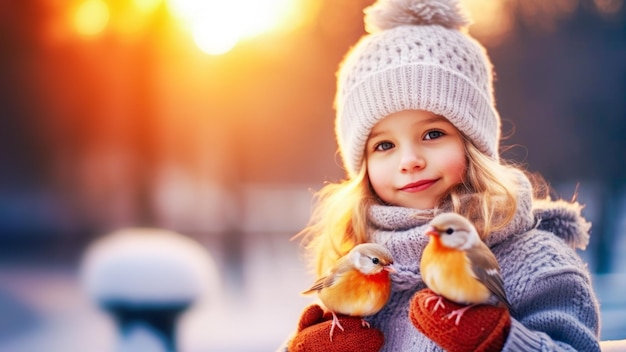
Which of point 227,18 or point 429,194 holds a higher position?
point 227,18

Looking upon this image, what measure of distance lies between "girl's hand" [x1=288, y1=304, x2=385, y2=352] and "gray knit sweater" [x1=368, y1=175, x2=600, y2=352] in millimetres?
81

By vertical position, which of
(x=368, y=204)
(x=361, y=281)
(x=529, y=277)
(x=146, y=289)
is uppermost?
(x=146, y=289)

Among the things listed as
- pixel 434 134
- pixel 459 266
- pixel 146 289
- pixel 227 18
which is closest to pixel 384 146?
pixel 434 134

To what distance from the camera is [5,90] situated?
4.55m

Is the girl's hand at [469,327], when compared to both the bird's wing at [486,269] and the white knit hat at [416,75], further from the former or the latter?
the white knit hat at [416,75]

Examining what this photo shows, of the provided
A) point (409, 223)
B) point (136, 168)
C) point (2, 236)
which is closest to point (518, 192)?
point (409, 223)

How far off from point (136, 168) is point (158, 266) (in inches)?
118

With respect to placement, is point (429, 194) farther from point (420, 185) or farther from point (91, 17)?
point (91, 17)

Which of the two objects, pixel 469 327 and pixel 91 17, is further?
pixel 91 17

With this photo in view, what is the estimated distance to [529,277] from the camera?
2.79ft

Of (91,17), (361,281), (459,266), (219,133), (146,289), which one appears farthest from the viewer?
(219,133)

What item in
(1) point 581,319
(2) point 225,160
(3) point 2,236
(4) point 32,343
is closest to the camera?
(1) point 581,319

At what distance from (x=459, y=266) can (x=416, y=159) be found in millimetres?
270

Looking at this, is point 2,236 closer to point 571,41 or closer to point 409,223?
point 571,41
